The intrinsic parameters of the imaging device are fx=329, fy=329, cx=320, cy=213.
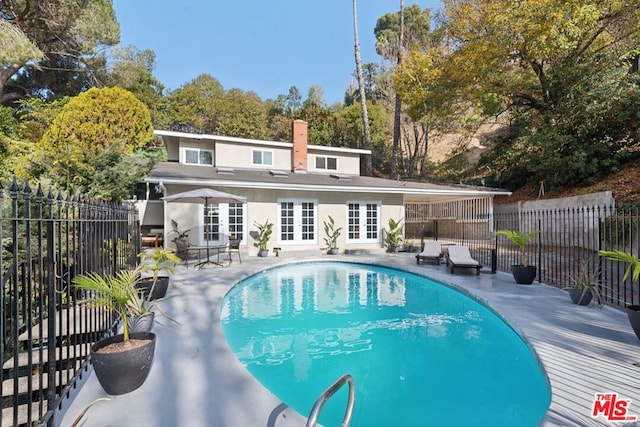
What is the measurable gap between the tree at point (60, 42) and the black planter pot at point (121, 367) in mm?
17542

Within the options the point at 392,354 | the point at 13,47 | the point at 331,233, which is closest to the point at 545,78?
the point at 331,233

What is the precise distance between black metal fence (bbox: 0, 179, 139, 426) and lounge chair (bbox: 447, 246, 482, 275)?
28.8 ft

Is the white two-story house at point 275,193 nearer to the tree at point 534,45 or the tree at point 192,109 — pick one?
the tree at point 534,45

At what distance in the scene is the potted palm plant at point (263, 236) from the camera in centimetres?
1396

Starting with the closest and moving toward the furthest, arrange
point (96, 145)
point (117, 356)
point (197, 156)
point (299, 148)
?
1. point (117, 356)
2. point (96, 145)
3. point (197, 156)
4. point (299, 148)

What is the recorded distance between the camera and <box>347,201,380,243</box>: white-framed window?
637 inches

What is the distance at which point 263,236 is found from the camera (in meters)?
14.1

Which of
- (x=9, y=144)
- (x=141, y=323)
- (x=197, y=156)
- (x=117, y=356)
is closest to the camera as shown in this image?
(x=117, y=356)

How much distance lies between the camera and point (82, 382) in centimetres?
363

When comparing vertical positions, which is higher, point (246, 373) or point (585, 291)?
point (585, 291)

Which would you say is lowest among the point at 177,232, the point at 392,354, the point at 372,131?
the point at 392,354

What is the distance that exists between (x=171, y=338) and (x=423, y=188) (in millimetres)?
13302

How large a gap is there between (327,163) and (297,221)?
5397 millimetres

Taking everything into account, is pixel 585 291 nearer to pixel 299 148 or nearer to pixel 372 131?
pixel 299 148
